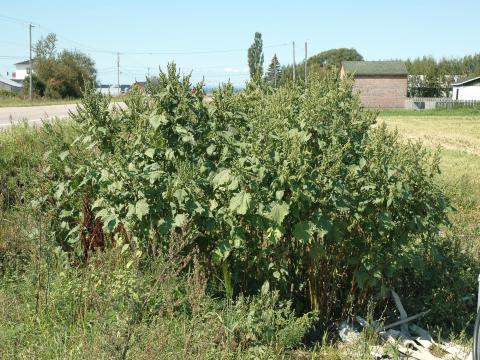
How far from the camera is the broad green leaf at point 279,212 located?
3895mm

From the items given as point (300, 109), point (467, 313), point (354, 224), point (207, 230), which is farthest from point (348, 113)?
point (467, 313)

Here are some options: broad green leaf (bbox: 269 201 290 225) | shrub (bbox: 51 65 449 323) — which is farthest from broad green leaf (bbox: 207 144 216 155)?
broad green leaf (bbox: 269 201 290 225)

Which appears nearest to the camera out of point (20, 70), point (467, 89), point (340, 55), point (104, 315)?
point (104, 315)

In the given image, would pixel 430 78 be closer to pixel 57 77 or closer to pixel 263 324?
pixel 57 77

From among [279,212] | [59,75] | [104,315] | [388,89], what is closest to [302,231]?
[279,212]

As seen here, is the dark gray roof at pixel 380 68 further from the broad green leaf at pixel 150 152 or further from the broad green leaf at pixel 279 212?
the broad green leaf at pixel 279 212

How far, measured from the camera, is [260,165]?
13.1 ft

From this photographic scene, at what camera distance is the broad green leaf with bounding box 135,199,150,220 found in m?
3.96

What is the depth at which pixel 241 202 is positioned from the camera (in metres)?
3.91

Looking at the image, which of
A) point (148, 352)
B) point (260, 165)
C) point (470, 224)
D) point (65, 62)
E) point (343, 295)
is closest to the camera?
point (148, 352)

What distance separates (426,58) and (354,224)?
91.9 meters

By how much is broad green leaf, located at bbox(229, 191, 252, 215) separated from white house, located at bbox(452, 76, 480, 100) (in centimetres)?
7714

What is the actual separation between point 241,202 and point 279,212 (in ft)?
0.80

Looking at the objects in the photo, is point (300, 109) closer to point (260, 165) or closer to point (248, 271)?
point (260, 165)
